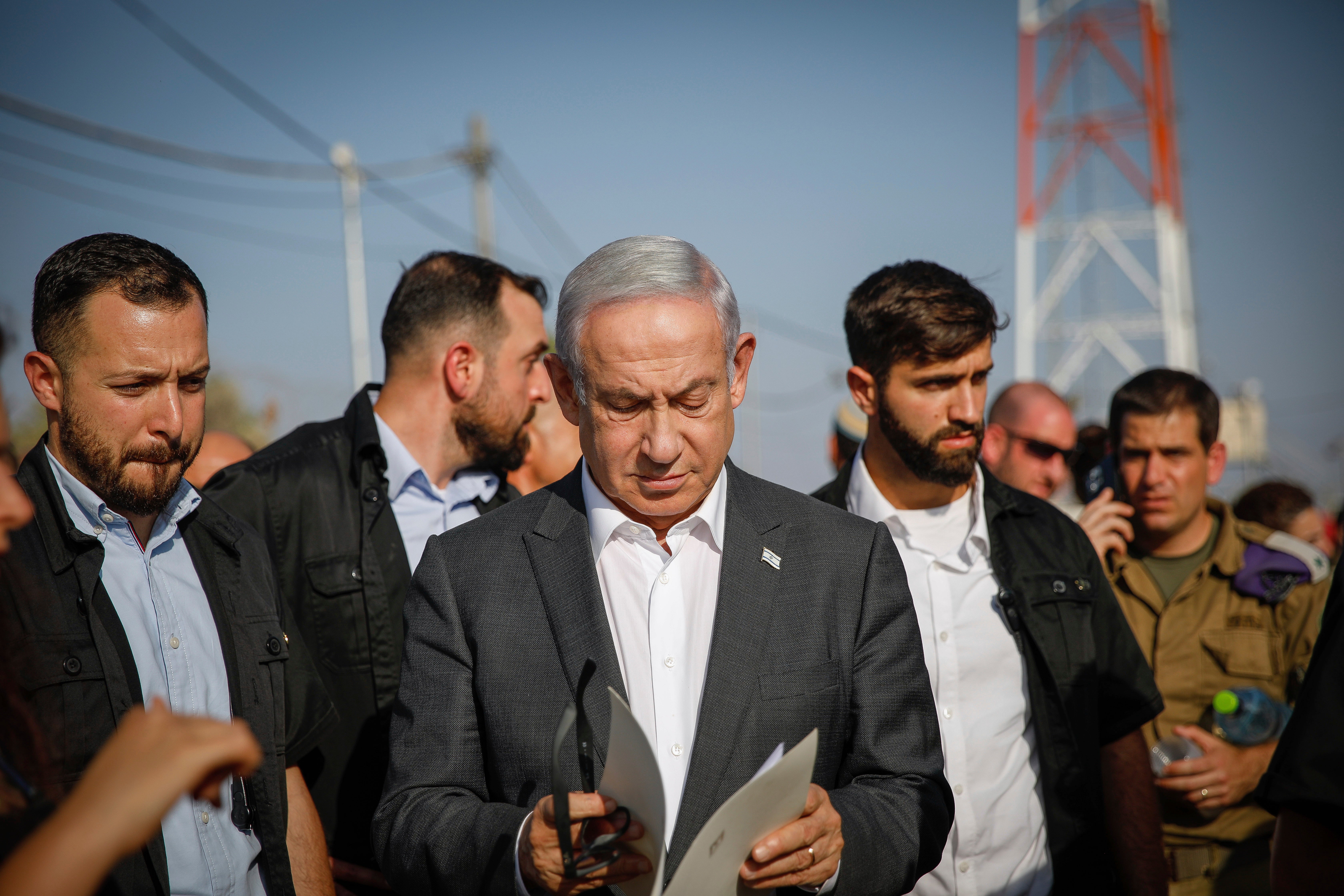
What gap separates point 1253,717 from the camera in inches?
143

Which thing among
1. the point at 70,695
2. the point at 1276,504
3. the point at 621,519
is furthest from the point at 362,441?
the point at 1276,504

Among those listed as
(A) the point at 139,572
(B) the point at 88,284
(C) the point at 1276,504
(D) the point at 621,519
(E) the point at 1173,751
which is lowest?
(E) the point at 1173,751

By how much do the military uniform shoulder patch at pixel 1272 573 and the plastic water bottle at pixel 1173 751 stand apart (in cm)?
65

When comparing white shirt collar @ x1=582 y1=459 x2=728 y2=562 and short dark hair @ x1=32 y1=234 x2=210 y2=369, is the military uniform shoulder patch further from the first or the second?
short dark hair @ x1=32 y1=234 x2=210 y2=369

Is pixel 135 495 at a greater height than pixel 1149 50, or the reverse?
pixel 1149 50

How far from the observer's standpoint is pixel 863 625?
2.17 m

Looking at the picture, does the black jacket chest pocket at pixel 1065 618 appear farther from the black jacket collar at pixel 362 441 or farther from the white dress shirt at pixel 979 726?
the black jacket collar at pixel 362 441

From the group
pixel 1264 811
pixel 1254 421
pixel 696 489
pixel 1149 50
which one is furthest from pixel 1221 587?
pixel 1254 421

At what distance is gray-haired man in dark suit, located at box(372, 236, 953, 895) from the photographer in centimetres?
200

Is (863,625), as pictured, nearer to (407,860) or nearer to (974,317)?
(407,860)

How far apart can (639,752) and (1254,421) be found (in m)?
25.1

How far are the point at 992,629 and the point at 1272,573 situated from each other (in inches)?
62.6

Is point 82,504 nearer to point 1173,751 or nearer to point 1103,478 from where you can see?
point 1173,751

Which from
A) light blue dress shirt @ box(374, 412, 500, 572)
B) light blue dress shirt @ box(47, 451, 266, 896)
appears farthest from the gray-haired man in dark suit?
light blue dress shirt @ box(374, 412, 500, 572)
